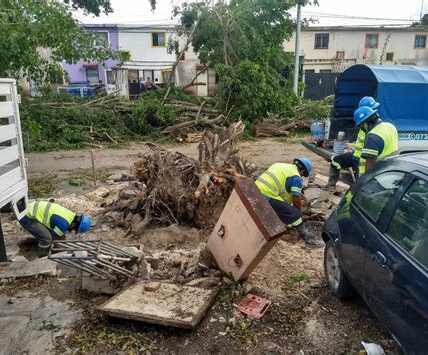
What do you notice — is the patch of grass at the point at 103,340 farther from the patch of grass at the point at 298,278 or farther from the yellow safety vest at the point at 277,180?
the yellow safety vest at the point at 277,180

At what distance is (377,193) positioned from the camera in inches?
136

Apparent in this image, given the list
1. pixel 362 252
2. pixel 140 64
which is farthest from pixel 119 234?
pixel 140 64

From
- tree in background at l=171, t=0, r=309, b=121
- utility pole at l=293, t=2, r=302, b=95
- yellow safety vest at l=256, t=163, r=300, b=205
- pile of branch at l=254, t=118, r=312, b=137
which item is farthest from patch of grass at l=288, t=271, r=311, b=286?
utility pole at l=293, t=2, r=302, b=95

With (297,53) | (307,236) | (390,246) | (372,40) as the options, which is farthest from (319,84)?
(390,246)

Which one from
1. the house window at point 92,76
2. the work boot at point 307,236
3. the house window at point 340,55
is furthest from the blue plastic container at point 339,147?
the house window at point 92,76

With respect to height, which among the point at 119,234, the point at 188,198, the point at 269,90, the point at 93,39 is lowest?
the point at 119,234

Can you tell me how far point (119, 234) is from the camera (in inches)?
255

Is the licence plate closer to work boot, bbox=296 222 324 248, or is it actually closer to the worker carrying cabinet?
work boot, bbox=296 222 324 248

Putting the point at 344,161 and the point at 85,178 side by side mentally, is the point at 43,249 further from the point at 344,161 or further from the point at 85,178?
the point at 344,161

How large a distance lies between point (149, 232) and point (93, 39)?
636 cm

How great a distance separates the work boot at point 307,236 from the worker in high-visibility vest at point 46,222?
10.8 feet

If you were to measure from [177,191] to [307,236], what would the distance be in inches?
85.8

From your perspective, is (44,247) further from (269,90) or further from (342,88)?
(269,90)

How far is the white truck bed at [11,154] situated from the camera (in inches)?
156
